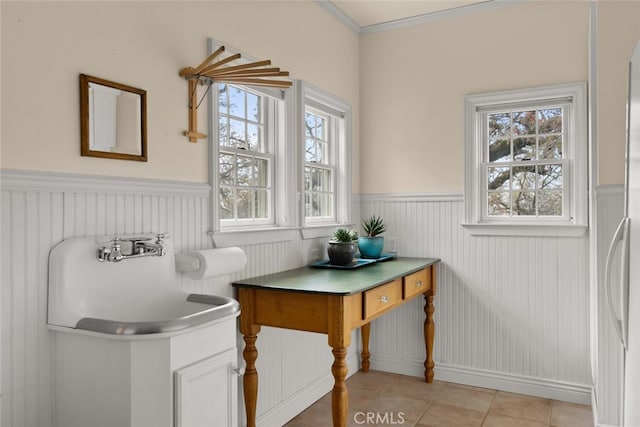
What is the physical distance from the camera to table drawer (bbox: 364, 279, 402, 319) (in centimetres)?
251

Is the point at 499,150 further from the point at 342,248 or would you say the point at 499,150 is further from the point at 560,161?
the point at 342,248

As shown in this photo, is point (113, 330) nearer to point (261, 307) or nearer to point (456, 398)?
point (261, 307)

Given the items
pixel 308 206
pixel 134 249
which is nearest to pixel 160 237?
pixel 134 249

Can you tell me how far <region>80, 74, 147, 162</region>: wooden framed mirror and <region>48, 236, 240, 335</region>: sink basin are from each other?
1.16 feet

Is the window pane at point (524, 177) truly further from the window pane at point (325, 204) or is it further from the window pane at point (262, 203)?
the window pane at point (262, 203)

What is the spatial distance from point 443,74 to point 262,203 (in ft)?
5.75

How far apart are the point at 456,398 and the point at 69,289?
2615 millimetres

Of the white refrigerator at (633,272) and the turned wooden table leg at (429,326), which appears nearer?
the white refrigerator at (633,272)

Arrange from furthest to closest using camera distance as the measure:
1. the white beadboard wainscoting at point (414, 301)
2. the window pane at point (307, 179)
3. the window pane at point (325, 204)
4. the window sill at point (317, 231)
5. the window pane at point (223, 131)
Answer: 1. the window pane at point (325, 204)
2. the window pane at point (307, 179)
3. the window sill at point (317, 231)
4. the window pane at point (223, 131)
5. the white beadboard wainscoting at point (414, 301)

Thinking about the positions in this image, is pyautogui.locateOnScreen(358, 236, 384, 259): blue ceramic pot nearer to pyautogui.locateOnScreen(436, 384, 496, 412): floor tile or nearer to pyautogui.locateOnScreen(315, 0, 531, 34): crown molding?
pyautogui.locateOnScreen(436, 384, 496, 412): floor tile

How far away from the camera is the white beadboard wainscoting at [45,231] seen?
Answer: 5.05 ft

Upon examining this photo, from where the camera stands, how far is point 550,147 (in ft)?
11.1

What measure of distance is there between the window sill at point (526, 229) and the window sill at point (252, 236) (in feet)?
4.47

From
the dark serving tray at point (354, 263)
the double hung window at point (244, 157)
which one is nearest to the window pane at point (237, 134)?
the double hung window at point (244, 157)
